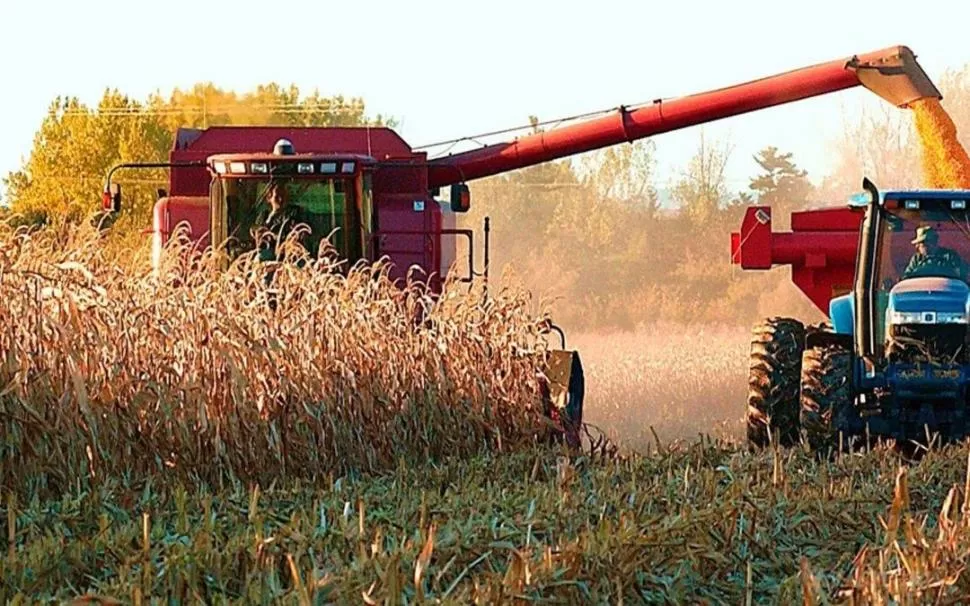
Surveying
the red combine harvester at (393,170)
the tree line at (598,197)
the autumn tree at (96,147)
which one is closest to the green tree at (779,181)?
the tree line at (598,197)

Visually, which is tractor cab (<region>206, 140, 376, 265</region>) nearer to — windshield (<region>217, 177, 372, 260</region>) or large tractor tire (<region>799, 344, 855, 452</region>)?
Answer: windshield (<region>217, 177, 372, 260</region>)

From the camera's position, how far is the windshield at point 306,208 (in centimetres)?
1149

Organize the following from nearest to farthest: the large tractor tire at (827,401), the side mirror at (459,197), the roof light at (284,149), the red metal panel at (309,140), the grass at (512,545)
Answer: the grass at (512,545) → the large tractor tire at (827,401) → the roof light at (284,149) → the side mirror at (459,197) → the red metal panel at (309,140)

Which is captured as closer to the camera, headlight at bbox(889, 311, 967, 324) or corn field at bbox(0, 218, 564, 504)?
corn field at bbox(0, 218, 564, 504)

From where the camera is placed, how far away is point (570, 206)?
42.9 meters

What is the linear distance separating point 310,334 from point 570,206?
34.0 m

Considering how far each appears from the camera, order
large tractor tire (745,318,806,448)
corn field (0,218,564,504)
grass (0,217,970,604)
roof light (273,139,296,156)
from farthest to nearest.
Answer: roof light (273,139,296,156) → large tractor tire (745,318,806,448) → corn field (0,218,564,504) → grass (0,217,970,604)

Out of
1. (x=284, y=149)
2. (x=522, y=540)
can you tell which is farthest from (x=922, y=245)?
(x=522, y=540)

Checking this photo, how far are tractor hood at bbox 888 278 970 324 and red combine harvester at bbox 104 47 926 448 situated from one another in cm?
215

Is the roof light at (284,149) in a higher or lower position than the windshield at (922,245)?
higher

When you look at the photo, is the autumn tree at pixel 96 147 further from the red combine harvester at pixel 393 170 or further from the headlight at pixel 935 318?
the headlight at pixel 935 318

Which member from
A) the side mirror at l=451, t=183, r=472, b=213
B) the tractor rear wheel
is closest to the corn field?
the tractor rear wheel

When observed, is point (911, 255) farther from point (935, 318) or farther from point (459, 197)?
point (459, 197)

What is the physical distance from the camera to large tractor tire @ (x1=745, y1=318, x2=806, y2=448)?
9953mm
